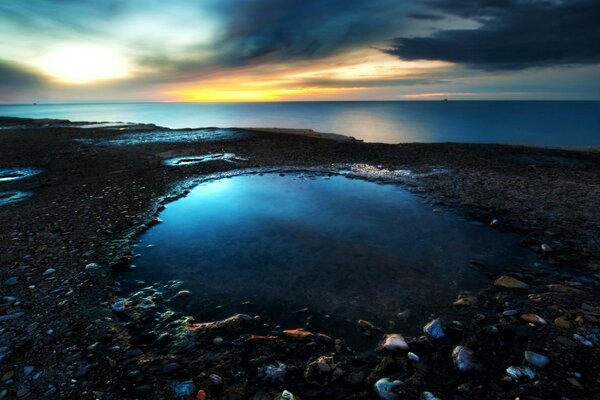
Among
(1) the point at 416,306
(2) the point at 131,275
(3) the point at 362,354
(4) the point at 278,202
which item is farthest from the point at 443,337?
(4) the point at 278,202

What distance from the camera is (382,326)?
14.9 ft

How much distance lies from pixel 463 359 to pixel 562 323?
1.77 metres

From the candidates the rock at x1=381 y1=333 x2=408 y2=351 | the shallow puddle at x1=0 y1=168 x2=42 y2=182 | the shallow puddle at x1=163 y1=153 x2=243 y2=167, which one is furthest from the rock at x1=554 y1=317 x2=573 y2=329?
the shallow puddle at x1=0 y1=168 x2=42 y2=182

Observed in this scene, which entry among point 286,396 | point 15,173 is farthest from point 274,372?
point 15,173

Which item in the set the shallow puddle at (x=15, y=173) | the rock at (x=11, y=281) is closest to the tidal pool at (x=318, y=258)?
the rock at (x=11, y=281)

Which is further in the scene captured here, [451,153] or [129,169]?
[451,153]

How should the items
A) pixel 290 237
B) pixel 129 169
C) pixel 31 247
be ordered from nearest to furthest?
pixel 31 247 < pixel 290 237 < pixel 129 169

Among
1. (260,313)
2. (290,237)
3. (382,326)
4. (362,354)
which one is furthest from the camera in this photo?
(290,237)

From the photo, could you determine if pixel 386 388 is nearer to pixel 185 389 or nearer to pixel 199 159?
pixel 185 389

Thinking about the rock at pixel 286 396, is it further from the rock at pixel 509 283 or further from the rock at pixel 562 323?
the rock at pixel 509 283

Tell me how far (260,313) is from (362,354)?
5.59ft

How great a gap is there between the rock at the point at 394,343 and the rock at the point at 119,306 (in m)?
3.96

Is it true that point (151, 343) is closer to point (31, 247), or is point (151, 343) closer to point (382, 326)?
point (382, 326)

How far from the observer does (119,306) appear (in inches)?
194
